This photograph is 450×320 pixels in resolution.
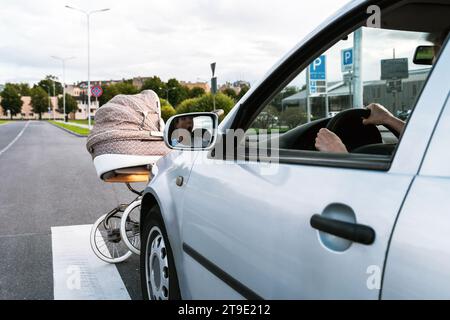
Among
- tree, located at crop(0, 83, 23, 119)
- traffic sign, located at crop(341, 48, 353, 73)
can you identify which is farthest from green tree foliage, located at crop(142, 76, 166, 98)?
traffic sign, located at crop(341, 48, 353, 73)

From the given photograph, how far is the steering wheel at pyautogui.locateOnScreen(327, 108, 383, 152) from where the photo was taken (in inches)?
103

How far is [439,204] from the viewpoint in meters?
1.19

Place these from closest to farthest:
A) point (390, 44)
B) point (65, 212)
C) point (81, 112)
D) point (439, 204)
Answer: point (439, 204)
point (390, 44)
point (65, 212)
point (81, 112)

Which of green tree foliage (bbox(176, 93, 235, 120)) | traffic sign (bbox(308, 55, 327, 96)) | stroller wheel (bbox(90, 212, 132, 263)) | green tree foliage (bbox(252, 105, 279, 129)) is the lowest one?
stroller wheel (bbox(90, 212, 132, 263))

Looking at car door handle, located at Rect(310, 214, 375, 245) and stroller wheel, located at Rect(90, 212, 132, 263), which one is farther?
stroller wheel, located at Rect(90, 212, 132, 263)

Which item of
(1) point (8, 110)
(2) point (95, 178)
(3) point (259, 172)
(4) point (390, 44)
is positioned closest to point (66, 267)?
(3) point (259, 172)

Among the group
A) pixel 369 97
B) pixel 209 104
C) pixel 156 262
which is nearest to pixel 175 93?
pixel 209 104

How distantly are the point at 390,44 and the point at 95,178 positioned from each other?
894 cm

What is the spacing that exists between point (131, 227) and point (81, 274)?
0.54 m

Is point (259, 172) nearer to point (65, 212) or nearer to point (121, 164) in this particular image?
point (121, 164)

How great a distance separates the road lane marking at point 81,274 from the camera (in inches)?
146

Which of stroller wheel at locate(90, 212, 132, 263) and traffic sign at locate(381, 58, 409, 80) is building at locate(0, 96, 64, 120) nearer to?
stroller wheel at locate(90, 212, 132, 263)

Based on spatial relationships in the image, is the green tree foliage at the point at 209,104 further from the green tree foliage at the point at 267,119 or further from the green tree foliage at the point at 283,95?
the green tree foliage at the point at 283,95

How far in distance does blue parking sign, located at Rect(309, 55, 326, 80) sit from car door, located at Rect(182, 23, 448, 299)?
0.37 metres
